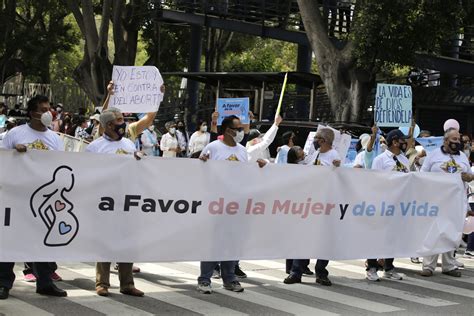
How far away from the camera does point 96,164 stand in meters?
7.91

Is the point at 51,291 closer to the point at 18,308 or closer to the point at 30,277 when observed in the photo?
the point at 18,308

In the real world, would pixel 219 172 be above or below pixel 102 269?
above

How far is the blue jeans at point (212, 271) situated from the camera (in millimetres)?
8798

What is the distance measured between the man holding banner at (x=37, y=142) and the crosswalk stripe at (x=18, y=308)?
146 millimetres

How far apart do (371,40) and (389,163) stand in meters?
10.5

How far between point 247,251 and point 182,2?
2591cm

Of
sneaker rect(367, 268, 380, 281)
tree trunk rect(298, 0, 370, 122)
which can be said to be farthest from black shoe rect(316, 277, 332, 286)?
tree trunk rect(298, 0, 370, 122)

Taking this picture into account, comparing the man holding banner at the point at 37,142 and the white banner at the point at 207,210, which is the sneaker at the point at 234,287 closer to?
the white banner at the point at 207,210

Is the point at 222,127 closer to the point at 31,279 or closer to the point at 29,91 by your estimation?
the point at 31,279

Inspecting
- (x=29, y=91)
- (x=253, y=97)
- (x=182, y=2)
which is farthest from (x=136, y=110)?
(x=29, y=91)

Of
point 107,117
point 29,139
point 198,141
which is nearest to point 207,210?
point 107,117

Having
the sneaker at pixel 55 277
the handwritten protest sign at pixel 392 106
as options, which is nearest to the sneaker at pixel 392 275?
the handwritten protest sign at pixel 392 106

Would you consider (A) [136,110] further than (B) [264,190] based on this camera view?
Yes

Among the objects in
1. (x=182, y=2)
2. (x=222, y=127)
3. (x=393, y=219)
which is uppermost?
(x=182, y=2)
